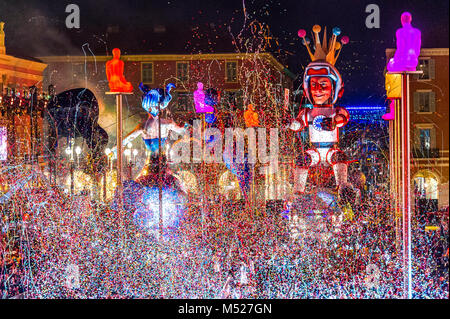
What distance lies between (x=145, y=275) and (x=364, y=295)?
91.7 inches

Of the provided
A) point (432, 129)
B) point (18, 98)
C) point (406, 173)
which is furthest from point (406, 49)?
point (432, 129)

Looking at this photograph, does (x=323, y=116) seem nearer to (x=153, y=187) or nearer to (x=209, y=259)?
(x=209, y=259)

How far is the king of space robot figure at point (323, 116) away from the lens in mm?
5879

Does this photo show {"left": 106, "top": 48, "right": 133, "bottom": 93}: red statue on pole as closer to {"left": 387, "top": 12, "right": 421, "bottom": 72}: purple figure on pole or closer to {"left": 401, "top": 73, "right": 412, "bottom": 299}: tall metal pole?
{"left": 387, "top": 12, "right": 421, "bottom": 72}: purple figure on pole

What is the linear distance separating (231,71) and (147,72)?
1522 millimetres

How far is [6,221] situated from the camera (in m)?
6.45

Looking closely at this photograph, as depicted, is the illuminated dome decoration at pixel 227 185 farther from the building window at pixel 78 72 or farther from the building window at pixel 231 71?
the building window at pixel 78 72

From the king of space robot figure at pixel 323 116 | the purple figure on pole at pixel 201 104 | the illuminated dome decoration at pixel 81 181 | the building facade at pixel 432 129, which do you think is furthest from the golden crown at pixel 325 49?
the illuminated dome decoration at pixel 81 181

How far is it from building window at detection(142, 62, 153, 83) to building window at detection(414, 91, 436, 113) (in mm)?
5147

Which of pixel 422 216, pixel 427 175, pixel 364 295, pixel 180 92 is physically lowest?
pixel 364 295
